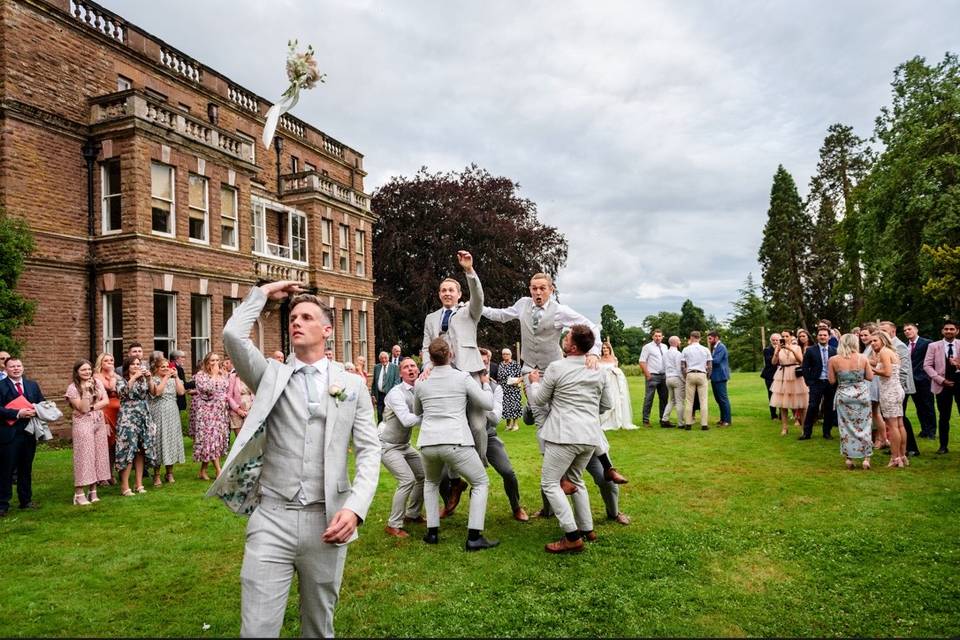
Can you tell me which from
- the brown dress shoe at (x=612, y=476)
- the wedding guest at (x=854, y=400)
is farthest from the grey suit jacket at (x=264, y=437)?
the wedding guest at (x=854, y=400)

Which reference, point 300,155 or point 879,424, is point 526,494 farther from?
point 300,155

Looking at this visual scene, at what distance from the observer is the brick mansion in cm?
1722

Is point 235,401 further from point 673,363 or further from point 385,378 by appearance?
point 673,363

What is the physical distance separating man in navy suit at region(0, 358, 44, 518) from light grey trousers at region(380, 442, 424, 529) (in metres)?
5.08

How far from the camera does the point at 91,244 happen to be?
18.7 m

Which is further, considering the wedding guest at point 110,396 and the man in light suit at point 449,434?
the wedding guest at point 110,396

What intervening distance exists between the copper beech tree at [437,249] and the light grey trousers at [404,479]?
27989 millimetres

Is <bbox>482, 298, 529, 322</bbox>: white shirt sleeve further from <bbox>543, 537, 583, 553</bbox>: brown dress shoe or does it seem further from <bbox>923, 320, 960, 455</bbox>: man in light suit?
<bbox>923, 320, 960, 455</bbox>: man in light suit

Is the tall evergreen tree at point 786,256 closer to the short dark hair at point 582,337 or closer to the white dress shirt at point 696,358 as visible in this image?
the white dress shirt at point 696,358

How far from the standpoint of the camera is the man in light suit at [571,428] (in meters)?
6.37

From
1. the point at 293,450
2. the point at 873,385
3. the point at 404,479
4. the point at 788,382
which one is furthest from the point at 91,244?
the point at 873,385

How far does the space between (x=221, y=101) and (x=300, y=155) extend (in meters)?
5.53

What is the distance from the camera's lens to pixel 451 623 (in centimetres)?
472

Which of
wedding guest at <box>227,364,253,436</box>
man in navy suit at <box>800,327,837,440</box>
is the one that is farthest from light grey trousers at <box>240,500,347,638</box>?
man in navy suit at <box>800,327,837,440</box>
